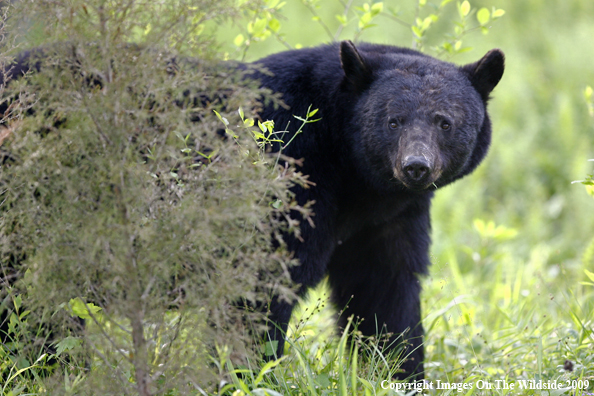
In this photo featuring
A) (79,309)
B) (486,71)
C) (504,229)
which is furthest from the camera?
(504,229)

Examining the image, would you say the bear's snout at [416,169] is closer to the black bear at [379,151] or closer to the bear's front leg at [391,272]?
the black bear at [379,151]

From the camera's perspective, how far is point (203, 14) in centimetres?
231

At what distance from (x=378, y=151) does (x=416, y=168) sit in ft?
1.29

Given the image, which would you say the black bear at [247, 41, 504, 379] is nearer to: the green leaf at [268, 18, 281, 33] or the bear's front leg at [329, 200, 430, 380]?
the bear's front leg at [329, 200, 430, 380]

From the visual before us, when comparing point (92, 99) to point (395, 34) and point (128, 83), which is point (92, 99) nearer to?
point (128, 83)

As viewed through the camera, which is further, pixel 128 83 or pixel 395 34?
pixel 395 34

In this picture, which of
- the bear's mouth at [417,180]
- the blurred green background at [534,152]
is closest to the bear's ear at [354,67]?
the bear's mouth at [417,180]

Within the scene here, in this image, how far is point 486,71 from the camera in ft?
12.2

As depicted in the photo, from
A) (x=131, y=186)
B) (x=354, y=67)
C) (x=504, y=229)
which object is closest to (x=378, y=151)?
(x=354, y=67)

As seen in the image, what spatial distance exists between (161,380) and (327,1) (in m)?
12.3

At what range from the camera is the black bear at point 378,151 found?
339 cm

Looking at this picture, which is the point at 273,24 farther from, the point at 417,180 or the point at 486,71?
the point at 417,180

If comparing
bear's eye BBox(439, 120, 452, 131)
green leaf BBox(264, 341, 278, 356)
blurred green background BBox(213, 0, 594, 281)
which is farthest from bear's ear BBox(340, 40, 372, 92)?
blurred green background BBox(213, 0, 594, 281)


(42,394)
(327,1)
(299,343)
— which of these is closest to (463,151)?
(299,343)
